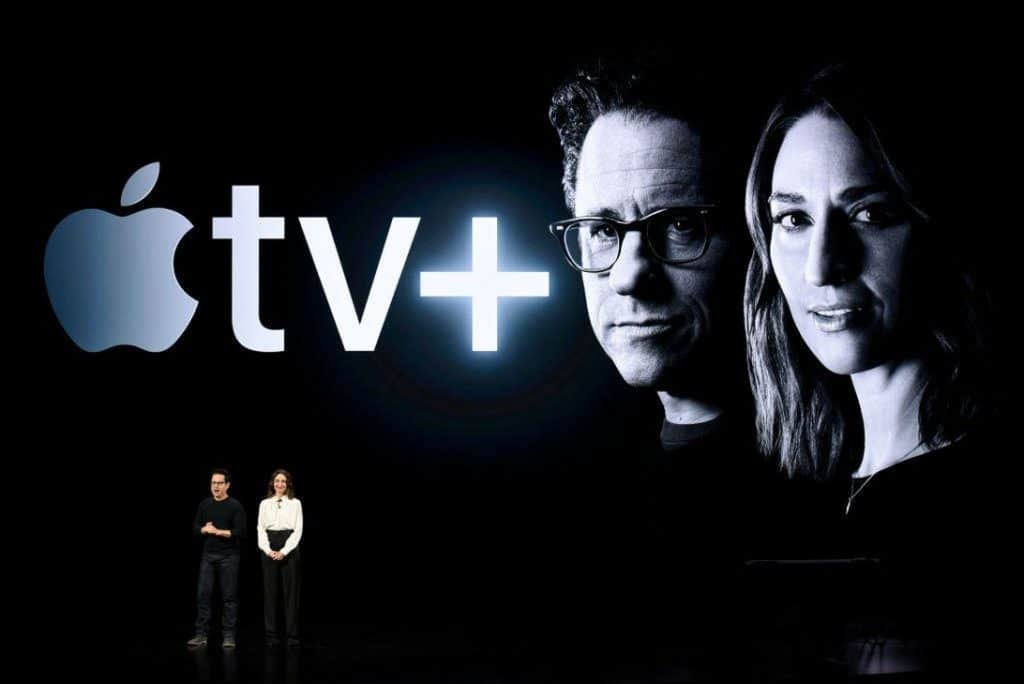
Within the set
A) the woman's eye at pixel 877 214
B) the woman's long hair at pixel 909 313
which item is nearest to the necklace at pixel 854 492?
the woman's long hair at pixel 909 313

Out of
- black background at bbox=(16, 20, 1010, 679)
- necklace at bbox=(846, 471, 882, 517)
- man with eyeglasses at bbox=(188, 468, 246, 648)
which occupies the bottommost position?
man with eyeglasses at bbox=(188, 468, 246, 648)

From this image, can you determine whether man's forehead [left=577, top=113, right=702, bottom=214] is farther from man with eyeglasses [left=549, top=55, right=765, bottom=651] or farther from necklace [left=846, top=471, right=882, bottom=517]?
necklace [left=846, top=471, right=882, bottom=517]

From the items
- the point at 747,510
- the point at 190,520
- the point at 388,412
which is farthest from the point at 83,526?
the point at 747,510

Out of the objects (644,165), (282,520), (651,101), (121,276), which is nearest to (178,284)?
(121,276)

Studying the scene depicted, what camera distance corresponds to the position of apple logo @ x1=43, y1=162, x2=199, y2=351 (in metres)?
7.09

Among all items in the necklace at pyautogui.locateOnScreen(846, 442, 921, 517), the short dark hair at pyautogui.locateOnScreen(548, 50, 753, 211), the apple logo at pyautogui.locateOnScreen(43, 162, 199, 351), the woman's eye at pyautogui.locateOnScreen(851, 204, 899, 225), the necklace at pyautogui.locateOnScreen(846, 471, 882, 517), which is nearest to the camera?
the woman's eye at pyautogui.locateOnScreen(851, 204, 899, 225)

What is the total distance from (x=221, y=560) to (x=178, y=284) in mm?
1729

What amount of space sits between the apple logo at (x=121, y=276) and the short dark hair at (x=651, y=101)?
7.86 ft

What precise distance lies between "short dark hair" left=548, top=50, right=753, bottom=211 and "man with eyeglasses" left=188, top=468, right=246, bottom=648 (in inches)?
105

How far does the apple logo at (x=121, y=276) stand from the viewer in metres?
7.09

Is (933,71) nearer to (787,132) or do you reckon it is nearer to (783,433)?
(787,132)

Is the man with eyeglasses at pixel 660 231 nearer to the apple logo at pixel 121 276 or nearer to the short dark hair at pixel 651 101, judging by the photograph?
the short dark hair at pixel 651 101

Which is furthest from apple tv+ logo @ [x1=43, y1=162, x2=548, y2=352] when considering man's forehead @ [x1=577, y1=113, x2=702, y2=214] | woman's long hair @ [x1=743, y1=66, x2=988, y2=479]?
woman's long hair @ [x1=743, y1=66, x2=988, y2=479]

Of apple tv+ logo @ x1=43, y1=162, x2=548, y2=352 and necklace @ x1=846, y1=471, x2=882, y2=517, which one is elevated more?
apple tv+ logo @ x1=43, y1=162, x2=548, y2=352
